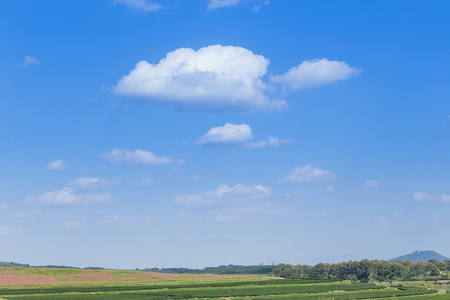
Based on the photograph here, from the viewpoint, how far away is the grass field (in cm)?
8919

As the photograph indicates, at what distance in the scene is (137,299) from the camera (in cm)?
8012

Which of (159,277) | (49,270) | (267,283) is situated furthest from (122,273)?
(267,283)

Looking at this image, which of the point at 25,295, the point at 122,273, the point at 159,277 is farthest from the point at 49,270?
the point at 25,295

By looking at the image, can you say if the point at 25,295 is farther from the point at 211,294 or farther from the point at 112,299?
the point at 211,294

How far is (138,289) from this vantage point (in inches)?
4136

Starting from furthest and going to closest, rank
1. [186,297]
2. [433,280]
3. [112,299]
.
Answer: [433,280], [186,297], [112,299]

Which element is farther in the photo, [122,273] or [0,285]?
[122,273]

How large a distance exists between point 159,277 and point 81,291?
49444 millimetres

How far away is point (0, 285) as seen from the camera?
10188 centimetres

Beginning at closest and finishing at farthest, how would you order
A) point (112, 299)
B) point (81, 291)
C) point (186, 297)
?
point (112, 299) → point (186, 297) → point (81, 291)

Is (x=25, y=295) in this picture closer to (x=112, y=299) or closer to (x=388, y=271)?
(x=112, y=299)

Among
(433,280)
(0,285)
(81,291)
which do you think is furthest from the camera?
(433,280)

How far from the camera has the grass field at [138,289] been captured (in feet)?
293

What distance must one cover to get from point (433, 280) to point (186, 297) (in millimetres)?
139476
